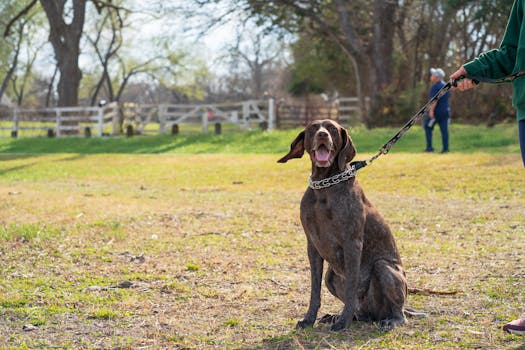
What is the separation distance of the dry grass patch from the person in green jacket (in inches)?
44.9

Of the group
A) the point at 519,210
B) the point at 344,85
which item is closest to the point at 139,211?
the point at 519,210

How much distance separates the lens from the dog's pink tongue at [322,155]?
4.34 meters

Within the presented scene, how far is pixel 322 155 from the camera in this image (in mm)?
4359

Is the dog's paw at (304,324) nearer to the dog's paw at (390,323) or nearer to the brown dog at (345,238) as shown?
the brown dog at (345,238)

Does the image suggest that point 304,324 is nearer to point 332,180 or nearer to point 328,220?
point 328,220

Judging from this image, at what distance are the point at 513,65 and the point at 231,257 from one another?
12.8 feet

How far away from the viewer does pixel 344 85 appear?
43.0 metres

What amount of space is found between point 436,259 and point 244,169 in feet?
35.3

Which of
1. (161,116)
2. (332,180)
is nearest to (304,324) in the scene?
(332,180)

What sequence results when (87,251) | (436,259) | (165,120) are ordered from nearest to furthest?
(436,259)
(87,251)
(165,120)

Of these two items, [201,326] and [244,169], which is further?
[244,169]

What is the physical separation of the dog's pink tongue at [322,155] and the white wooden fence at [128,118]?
1010 inches

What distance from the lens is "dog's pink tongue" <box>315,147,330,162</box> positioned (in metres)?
4.34

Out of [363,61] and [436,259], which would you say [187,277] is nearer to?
[436,259]
